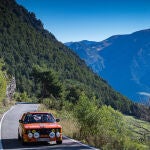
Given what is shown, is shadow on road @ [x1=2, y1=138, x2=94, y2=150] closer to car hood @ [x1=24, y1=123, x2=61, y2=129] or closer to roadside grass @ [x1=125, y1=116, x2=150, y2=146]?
car hood @ [x1=24, y1=123, x2=61, y2=129]

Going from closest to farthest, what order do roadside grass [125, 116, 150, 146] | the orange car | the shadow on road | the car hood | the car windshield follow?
the shadow on road → the orange car → the car hood → the car windshield → roadside grass [125, 116, 150, 146]

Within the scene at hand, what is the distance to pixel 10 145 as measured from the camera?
16766 millimetres

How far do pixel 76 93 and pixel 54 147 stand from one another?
82.6 meters

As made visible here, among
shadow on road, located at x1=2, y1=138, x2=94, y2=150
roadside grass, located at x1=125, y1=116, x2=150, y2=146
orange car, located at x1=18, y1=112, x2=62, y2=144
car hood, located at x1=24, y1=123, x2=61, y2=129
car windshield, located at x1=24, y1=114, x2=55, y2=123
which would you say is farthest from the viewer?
roadside grass, located at x1=125, y1=116, x2=150, y2=146

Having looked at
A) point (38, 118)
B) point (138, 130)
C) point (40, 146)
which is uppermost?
point (38, 118)

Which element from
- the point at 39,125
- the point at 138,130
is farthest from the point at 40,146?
the point at 138,130

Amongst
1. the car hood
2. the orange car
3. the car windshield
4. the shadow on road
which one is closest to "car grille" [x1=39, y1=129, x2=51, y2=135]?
the orange car

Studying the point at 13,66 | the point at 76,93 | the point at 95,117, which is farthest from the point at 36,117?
the point at 13,66

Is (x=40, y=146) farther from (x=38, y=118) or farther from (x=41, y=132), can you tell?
(x=38, y=118)

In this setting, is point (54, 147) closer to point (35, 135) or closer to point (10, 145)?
point (35, 135)

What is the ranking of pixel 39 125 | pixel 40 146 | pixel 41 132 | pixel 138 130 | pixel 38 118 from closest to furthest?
pixel 41 132
pixel 40 146
pixel 39 125
pixel 38 118
pixel 138 130

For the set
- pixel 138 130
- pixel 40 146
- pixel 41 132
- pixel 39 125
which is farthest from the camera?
pixel 138 130

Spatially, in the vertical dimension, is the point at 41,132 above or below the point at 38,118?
below

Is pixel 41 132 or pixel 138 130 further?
pixel 138 130
